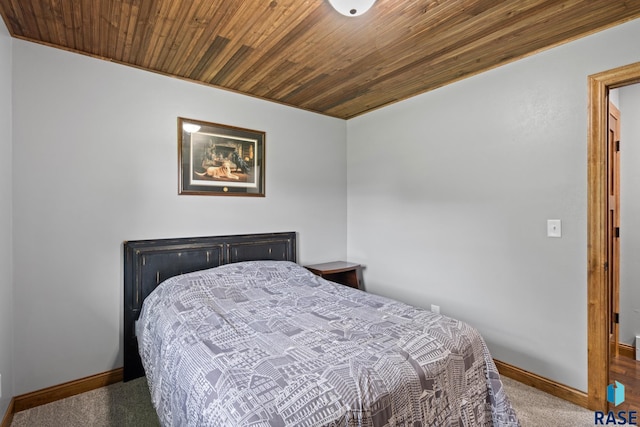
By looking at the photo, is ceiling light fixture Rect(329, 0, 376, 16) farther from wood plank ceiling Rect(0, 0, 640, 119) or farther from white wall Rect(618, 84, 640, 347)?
white wall Rect(618, 84, 640, 347)

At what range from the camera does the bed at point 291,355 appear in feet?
3.65

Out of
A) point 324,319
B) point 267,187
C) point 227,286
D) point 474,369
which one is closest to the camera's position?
point 474,369

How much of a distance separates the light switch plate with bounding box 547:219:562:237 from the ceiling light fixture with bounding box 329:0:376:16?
1894mm

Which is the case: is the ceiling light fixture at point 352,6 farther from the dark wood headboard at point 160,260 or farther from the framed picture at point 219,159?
the dark wood headboard at point 160,260

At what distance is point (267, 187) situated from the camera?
10.4ft

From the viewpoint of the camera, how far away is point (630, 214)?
2766 mm

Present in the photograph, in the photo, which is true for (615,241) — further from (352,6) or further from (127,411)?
(127,411)

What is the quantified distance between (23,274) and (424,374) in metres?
2.54

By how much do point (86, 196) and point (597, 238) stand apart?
3.53m

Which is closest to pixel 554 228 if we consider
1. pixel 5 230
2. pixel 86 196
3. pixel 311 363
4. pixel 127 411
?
pixel 311 363

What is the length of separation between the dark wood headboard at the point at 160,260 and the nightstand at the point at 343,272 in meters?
0.72

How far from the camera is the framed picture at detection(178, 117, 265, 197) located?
2.66 m

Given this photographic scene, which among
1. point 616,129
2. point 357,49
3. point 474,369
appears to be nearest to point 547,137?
point 616,129

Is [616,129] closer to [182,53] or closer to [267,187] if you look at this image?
[267,187]
